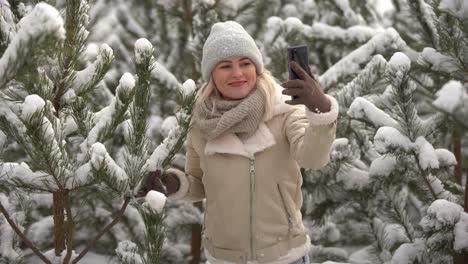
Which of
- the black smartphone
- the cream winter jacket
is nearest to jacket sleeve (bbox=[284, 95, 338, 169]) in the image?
the cream winter jacket

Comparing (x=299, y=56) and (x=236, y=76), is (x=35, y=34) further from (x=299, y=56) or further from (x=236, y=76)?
(x=236, y=76)

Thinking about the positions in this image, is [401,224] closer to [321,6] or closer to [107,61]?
[107,61]

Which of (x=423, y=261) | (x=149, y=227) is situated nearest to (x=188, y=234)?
(x=423, y=261)

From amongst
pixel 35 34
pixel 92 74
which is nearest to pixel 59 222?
pixel 92 74

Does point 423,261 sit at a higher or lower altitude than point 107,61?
lower

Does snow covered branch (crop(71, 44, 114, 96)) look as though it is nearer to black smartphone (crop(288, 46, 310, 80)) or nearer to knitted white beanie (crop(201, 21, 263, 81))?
knitted white beanie (crop(201, 21, 263, 81))

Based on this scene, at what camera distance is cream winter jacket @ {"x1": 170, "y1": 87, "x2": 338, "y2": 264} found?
6.64 ft

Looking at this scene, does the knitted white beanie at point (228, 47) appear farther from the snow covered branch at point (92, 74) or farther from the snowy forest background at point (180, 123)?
the snow covered branch at point (92, 74)

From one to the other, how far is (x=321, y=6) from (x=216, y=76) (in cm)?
260

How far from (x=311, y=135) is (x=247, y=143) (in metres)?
0.30

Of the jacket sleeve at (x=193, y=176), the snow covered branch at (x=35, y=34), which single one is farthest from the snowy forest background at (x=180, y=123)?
the jacket sleeve at (x=193, y=176)

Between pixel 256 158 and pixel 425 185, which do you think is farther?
pixel 425 185

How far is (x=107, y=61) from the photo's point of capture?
5.61 ft

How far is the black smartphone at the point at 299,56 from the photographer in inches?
67.7
